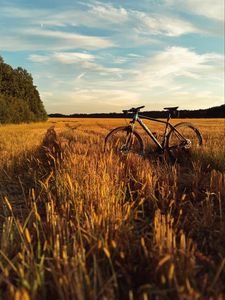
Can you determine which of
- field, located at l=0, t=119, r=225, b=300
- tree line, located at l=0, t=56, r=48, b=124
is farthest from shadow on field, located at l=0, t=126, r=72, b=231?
tree line, located at l=0, t=56, r=48, b=124

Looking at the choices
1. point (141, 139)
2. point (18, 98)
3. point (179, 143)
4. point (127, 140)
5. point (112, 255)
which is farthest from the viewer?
point (18, 98)

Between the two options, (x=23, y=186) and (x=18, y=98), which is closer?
(x=23, y=186)

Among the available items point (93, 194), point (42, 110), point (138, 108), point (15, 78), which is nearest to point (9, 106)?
point (15, 78)

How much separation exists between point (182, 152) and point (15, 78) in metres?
56.0

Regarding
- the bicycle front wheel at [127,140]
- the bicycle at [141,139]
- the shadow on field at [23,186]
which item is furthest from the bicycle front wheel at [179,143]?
the shadow on field at [23,186]

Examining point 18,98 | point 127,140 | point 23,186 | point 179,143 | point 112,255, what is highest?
point 18,98

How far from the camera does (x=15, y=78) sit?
61656 mm

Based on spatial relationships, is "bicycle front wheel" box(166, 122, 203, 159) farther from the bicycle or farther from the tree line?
the tree line

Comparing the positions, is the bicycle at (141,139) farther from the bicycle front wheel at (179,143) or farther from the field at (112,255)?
the field at (112,255)

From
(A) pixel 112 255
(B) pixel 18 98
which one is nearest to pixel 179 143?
(A) pixel 112 255

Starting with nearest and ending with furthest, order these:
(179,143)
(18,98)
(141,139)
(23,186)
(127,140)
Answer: (23,186)
(127,140)
(141,139)
(179,143)
(18,98)

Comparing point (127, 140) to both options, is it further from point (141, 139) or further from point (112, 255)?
point (112, 255)

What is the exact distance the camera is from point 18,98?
198 ft

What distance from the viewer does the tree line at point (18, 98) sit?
2019 inches
